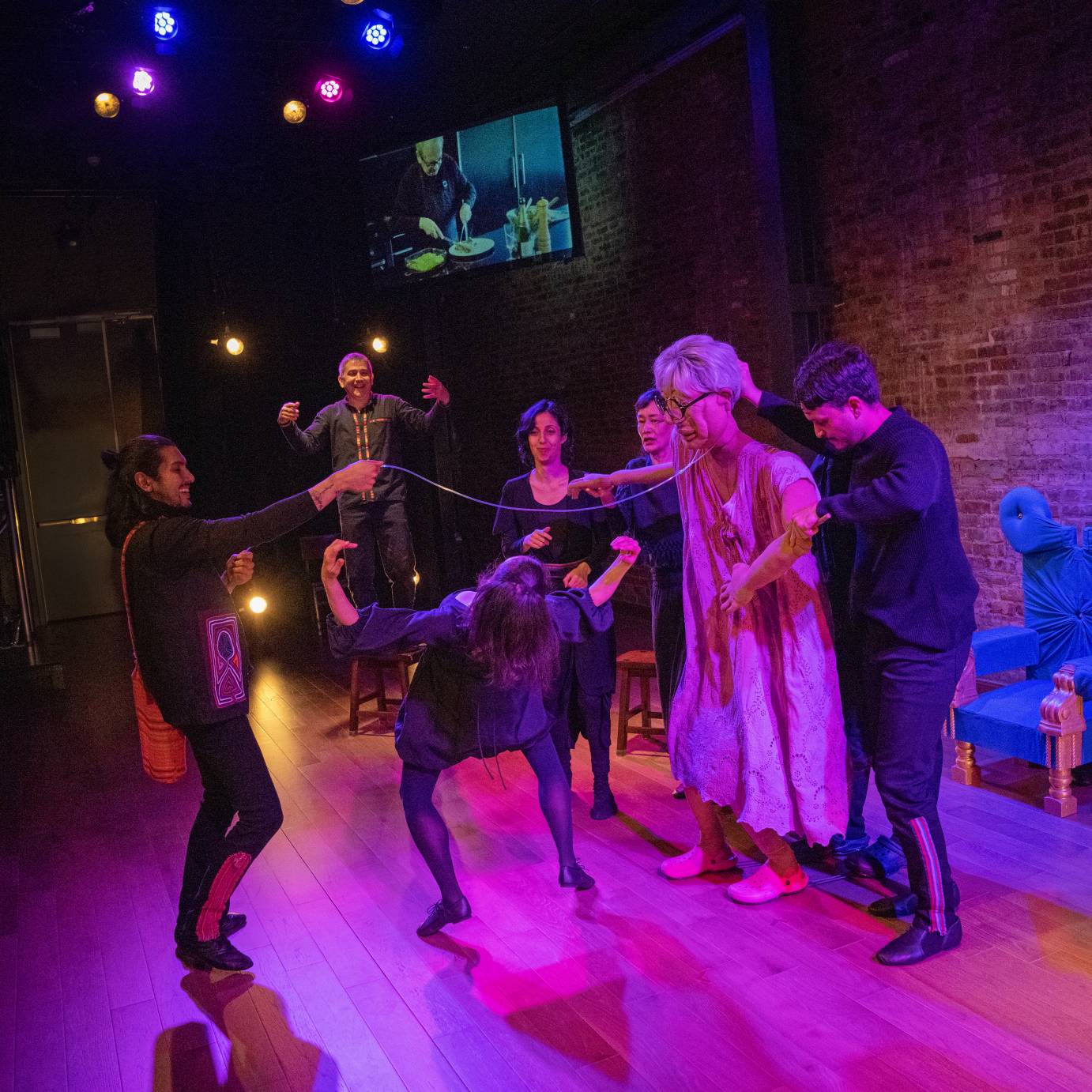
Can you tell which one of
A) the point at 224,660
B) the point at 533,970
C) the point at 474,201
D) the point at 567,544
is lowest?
the point at 533,970

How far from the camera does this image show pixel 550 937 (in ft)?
10.4

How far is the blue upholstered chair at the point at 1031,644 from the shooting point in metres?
4.02

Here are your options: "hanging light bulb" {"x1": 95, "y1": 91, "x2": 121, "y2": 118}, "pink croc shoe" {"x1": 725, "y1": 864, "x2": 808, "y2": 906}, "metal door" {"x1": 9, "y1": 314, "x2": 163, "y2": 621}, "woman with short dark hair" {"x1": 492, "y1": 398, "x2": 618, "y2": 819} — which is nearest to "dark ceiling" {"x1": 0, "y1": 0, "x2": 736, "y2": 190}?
"hanging light bulb" {"x1": 95, "y1": 91, "x2": 121, "y2": 118}

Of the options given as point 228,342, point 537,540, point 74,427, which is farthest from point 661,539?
point 74,427

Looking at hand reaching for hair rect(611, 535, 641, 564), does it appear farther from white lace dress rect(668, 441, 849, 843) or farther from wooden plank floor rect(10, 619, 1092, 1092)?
wooden plank floor rect(10, 619, 1092, 1092)

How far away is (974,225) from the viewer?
17.7 feet

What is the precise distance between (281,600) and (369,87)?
14.0ft

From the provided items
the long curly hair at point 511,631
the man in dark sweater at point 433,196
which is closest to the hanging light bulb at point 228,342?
→ the man in dark sweater at point 433,196

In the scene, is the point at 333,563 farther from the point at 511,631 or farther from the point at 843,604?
the point at 843,604

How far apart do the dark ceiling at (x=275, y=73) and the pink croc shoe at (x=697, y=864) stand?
5.35 m

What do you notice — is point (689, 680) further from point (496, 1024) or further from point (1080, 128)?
point (1080, 128)

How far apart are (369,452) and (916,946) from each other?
172 inches

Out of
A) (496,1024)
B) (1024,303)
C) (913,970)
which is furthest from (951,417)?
(496,1024)

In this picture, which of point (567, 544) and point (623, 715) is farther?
point (623, 715)
